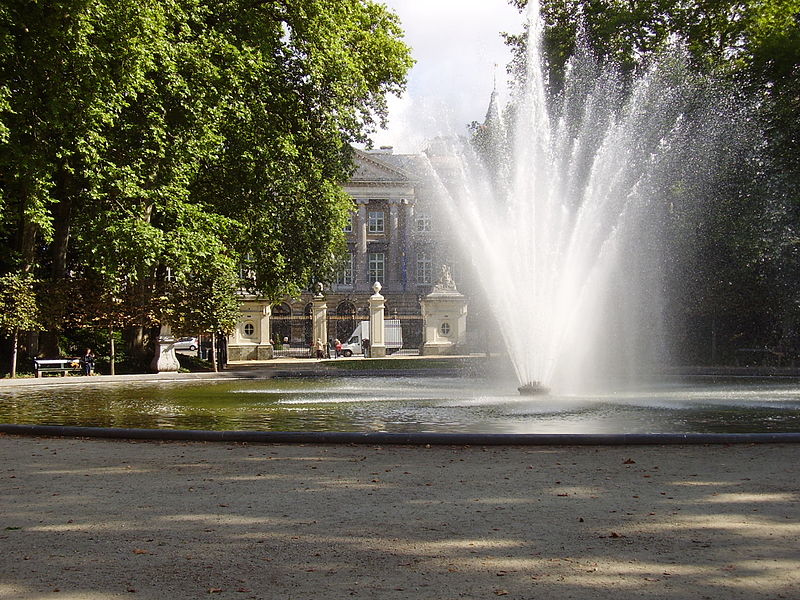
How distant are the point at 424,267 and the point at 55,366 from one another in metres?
54.1

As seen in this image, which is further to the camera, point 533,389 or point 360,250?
point 360,250

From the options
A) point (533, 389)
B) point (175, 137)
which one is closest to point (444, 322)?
point (175, 137)

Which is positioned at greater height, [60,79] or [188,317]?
[60,79]

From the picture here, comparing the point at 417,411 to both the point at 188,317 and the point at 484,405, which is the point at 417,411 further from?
the point at 188,317

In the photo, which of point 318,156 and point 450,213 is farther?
point 318,156

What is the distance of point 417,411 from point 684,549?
8.21 m

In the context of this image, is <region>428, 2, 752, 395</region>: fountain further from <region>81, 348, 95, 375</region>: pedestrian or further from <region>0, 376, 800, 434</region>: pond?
<region>81, 348, 95, 375</region>: pedestrian

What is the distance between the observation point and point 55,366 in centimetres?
2506

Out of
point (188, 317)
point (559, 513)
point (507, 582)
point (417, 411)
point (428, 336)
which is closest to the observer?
point (507, 582)

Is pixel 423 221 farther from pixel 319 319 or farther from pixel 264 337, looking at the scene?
pixel 264 337

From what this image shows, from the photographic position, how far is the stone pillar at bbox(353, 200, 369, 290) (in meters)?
76.6

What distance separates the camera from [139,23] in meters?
20.7

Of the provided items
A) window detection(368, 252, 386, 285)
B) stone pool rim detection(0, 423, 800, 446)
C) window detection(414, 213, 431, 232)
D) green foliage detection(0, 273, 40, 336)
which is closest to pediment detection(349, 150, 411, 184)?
window detection(414, 213, 431, 232)

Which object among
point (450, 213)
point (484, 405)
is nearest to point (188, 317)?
point (450, 213)
